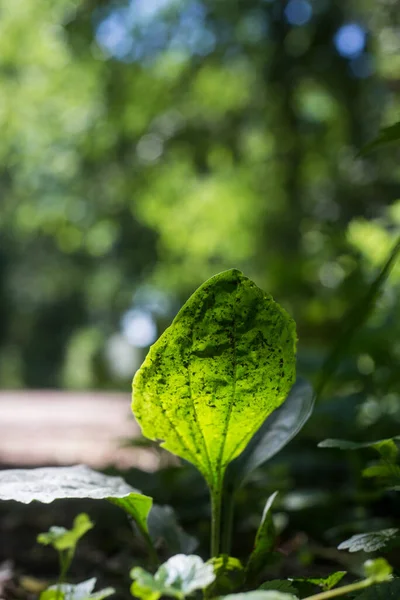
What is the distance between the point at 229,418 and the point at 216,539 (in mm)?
192

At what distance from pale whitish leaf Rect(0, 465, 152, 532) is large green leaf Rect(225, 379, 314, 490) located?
16 cm

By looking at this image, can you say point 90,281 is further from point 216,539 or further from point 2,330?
point 216,539

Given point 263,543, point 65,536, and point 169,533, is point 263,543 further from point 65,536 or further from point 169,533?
point 65,536

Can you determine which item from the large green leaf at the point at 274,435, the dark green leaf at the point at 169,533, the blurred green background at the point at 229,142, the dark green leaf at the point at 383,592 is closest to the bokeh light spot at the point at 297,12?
the blurred green background at the point at 229,142

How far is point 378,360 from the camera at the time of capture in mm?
1762

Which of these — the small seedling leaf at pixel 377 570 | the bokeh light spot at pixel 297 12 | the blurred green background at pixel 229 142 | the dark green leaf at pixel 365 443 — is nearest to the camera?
the small seedling leaf at pixel 377 570

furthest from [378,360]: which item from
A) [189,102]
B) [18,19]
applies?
[18,19]

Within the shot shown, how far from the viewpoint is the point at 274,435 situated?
37.9 inches

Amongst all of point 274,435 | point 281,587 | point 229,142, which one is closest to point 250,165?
point 229,142

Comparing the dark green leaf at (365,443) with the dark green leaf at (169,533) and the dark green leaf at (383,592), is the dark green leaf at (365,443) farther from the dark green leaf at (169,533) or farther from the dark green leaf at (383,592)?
the dark green leaf at (169,533)

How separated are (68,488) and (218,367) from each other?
0.24 meters

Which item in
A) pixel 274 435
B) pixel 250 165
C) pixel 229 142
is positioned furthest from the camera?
pixel 250 165

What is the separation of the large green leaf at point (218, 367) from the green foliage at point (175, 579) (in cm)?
22

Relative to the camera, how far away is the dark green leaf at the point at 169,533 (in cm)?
100
